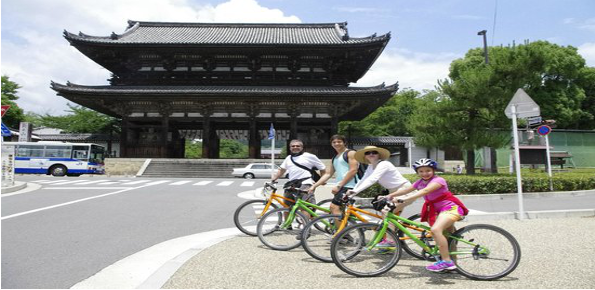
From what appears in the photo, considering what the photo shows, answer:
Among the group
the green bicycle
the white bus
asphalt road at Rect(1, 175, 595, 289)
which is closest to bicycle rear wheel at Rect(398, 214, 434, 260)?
the green bicycle

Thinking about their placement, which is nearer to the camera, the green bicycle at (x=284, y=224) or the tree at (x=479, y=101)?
the green bicycle at (x=284, y=224)

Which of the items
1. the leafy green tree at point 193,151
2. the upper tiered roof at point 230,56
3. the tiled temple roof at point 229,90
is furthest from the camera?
the leafy green tree at point 193,151

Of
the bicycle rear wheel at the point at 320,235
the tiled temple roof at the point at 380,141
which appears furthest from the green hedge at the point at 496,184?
the tiled temple roof at the point at 380,141

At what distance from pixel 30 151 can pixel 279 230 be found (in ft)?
80.0

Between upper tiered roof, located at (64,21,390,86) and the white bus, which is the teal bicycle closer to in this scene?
upper tiered roof, located at (64,21,390,86)

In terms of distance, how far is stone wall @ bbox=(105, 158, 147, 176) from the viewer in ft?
74.1

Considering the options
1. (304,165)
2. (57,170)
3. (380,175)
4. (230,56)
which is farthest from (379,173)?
(57,170)

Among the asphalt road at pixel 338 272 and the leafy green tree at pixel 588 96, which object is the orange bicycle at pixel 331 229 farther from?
the leafy green tree at pixel 588 96

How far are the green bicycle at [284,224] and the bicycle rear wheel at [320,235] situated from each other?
15.7 inches

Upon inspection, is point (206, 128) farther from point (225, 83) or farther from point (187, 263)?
point (187, 263)

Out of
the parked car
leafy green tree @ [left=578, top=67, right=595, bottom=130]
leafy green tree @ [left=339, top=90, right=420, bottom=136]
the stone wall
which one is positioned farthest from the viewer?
leafy green tree @ [left=339, top=90, right=420, bottom=136]

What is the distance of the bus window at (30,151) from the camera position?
2234 centimetres

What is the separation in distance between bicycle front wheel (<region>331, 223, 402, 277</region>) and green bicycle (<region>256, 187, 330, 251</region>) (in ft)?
3.60

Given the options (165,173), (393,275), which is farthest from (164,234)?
(165,173)
